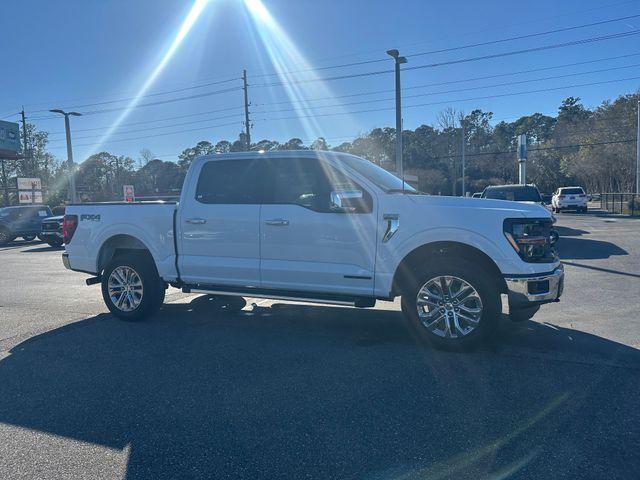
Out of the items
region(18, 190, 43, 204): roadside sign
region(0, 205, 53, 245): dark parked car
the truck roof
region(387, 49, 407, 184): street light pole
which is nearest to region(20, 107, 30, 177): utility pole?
region(18, 190, 43, 204): roadside sign

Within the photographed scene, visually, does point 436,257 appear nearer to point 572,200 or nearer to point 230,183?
point 230,183

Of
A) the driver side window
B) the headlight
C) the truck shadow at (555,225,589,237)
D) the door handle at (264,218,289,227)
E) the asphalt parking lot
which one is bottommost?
the asphalt parking lot

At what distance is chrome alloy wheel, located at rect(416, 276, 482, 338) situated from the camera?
201 inches

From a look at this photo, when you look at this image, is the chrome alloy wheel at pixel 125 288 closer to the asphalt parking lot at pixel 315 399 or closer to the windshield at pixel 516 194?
the asphalt parking lot at pixel 315 399

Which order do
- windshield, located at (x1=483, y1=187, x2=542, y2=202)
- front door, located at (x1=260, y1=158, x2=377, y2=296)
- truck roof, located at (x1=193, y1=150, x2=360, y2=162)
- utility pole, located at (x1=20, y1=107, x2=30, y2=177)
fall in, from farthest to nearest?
utility pole, located at (x1=20, y1=107, x2=30, y2=177) → windshield, located at (x1=483, y1=187, x2=542, y2=202) → truck roof, located at (x1=193, y1=150, x2=360, y2=162) → front door, located at (x1=260, y1=158, x2=377, y2=296)

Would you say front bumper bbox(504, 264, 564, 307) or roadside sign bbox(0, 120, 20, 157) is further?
roadside sign bbox(0, 120, 20, 157)

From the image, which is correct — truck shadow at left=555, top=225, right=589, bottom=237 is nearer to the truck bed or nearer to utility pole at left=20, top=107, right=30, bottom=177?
the truck bed

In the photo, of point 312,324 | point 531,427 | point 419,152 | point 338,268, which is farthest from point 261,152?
point 419,152

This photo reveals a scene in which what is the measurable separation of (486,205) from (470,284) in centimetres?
84

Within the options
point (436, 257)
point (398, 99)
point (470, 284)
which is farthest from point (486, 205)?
point (398, 99)

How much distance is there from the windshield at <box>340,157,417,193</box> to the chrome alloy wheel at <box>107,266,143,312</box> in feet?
10.6

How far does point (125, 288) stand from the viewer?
6.89 meters

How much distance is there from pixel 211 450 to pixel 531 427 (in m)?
2.21

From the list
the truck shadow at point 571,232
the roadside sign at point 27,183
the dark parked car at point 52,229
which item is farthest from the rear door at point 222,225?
the roadside sign at point 27,183
